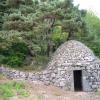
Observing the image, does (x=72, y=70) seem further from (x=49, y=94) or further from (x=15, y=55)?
(x=15, y=55)

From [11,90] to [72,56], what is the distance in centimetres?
470

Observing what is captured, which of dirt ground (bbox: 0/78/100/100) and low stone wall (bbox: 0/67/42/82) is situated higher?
low stone wall (bbox: 0/67/42/82)

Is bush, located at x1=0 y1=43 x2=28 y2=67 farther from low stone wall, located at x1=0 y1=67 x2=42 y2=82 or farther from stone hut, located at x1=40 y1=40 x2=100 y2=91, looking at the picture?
stone hut, located at x1=40 y1=40 x2=100 y2=91

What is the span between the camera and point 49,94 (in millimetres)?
14719

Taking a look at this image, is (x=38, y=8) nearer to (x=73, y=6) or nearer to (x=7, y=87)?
(x=73, y=6)

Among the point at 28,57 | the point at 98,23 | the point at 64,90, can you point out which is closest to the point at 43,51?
the point at 28,57

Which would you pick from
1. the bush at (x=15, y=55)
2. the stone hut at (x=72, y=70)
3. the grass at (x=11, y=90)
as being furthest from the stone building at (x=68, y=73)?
the grass at (x=11, y=90)

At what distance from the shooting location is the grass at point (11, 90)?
1369cm

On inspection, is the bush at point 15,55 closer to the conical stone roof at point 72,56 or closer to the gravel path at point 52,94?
the conical stone roof at point 72,56

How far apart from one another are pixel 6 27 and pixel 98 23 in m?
16.8

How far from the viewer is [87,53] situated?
17.2 m

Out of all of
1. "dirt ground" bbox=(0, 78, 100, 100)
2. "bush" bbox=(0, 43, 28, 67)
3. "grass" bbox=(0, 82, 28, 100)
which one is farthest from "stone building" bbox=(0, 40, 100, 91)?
"grass" bbox=(0, 82, 28, 100)

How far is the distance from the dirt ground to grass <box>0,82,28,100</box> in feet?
0.82

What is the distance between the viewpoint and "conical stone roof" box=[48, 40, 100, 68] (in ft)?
55.3
